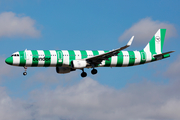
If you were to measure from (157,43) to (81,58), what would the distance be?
1690cm

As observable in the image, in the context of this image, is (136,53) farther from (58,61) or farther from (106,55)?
(58,61)

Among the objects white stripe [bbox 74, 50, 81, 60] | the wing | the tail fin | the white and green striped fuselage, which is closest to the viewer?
the white and green striped fuselage

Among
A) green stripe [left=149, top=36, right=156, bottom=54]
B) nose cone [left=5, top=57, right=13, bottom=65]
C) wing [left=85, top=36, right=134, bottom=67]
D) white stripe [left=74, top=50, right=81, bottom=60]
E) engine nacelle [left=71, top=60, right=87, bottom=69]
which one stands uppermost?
green stripe [left=149, top=36, right=156, bottom=54]

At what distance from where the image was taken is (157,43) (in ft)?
215

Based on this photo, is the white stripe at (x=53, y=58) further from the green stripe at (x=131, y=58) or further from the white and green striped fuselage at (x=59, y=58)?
the green stripe at (x=131, y=58)

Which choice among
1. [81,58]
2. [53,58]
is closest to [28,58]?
[53,58]

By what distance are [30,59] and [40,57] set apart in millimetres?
1644

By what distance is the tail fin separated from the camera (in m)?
64.6

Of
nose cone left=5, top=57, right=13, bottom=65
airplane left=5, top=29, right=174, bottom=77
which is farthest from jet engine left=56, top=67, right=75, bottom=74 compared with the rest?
nose cone left=5, top=57, right=13, bottom=65

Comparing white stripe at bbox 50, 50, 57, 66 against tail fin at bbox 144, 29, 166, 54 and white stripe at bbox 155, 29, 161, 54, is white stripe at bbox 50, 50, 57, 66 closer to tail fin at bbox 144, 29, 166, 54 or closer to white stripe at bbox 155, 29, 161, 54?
tail fin at bbox 144, 29, 166, 54

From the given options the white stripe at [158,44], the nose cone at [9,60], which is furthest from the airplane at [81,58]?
the white stripe at [158,44]

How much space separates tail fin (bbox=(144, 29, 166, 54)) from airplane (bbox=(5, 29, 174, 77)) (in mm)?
57

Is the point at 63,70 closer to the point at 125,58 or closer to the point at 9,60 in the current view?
the point at 9,60

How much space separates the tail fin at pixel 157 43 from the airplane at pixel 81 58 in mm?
Answer: 57
